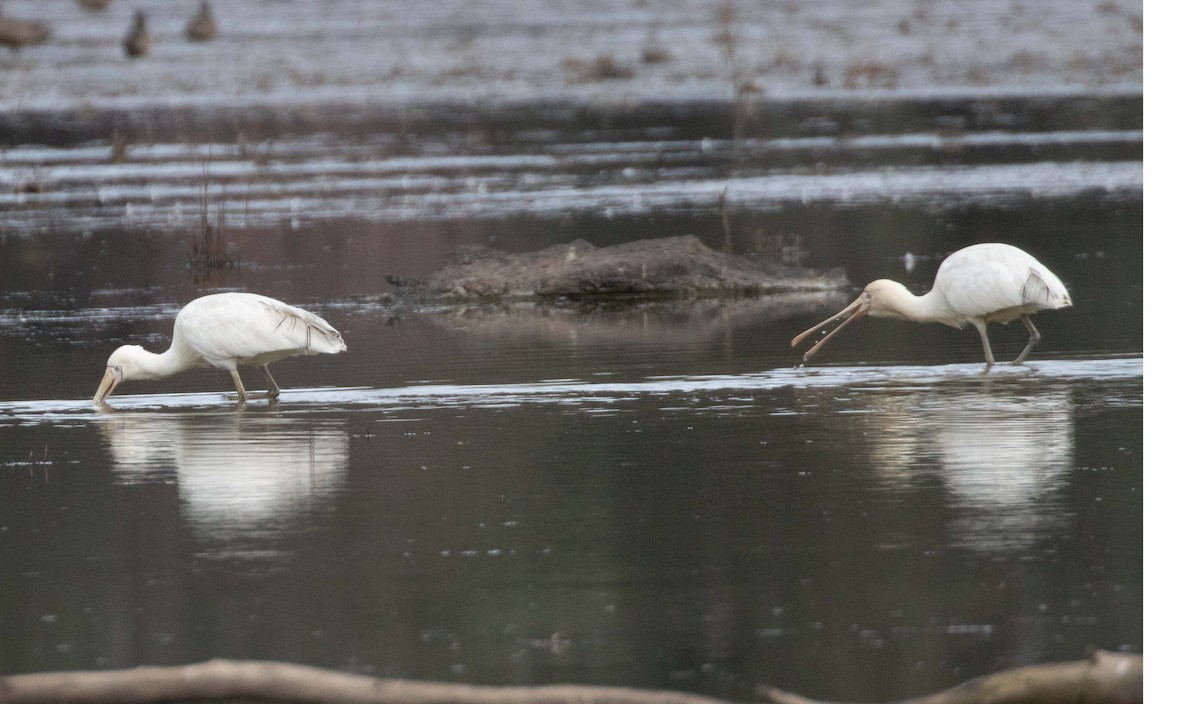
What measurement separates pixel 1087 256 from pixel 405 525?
38.5 feet

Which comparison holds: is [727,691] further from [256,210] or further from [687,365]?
[256,210]

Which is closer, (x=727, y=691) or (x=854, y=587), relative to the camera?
(x=727, y=691)

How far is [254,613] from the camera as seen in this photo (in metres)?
7.75

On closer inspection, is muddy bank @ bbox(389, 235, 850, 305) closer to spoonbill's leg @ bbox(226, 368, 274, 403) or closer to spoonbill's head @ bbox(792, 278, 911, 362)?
spoonbill's head @ bbox(792, 278, 911, 362)

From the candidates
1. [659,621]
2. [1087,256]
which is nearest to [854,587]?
[659,621]

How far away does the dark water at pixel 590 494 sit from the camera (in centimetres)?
734

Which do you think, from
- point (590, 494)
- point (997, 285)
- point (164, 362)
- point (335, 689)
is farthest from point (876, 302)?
point (335, 689)

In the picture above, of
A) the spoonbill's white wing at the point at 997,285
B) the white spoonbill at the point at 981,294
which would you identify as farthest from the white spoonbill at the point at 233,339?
the spoonbill's white wing at the point at 997,285

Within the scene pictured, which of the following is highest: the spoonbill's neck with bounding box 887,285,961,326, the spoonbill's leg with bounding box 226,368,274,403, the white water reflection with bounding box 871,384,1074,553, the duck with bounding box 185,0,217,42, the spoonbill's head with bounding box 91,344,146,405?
the duck with bounding box 185,0,217,42

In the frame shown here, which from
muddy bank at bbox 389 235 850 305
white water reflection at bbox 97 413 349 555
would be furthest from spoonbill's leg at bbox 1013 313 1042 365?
white water reflection at bbox 97 413 349 555

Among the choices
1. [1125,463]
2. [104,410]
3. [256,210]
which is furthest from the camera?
[256,210]

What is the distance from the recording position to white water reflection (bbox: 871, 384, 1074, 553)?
345 inches

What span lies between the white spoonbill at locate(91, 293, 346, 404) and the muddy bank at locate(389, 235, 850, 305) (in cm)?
506

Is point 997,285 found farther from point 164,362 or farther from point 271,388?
point 164,362
